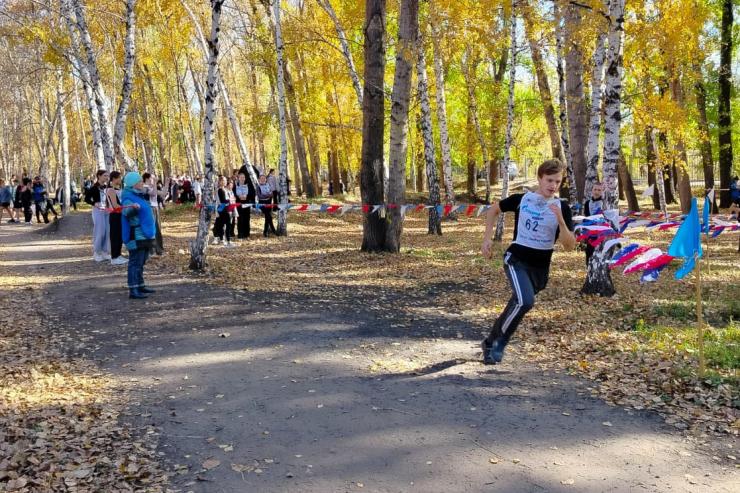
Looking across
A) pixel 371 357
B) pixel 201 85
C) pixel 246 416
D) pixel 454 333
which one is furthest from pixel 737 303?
pixel 201 85

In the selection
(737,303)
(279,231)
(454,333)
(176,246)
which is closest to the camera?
(454,333)

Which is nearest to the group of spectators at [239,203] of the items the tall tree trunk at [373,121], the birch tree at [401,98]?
the tall tree trunk at [373,121]

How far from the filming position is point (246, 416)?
498 centimetres

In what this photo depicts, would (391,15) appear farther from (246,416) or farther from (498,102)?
(246,416)

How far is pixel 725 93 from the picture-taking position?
81.8 feet

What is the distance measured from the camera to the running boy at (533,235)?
571 cm

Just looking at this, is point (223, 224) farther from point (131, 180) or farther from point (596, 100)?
point (596, 100)

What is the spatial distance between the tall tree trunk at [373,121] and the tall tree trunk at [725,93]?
56.3 feet

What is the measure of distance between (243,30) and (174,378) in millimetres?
17598

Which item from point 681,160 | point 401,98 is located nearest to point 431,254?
point 401,98

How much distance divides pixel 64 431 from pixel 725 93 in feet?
90.9

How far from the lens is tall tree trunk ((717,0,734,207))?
23.9 meters

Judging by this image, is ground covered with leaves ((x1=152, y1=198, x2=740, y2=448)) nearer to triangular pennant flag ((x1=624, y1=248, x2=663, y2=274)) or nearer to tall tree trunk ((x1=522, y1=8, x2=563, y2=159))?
triangular pennant flag ((x1=624, y1=248, x2=663, y2=274))

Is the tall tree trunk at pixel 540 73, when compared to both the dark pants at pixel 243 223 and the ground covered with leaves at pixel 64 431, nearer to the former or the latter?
the dark pants at pixel 243 223
